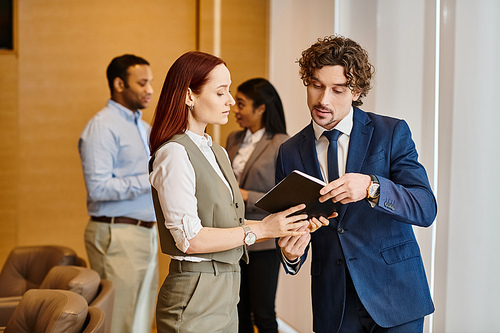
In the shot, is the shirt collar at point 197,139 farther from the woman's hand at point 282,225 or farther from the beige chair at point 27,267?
the beige chair at point 27,267

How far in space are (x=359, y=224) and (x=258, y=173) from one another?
5.91 feet

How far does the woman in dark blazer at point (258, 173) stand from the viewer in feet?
12.8

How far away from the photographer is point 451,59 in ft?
9.21

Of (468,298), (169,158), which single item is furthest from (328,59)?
(468,298)

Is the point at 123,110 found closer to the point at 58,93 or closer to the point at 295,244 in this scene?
the point at 58,93

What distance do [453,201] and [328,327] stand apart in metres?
0.97

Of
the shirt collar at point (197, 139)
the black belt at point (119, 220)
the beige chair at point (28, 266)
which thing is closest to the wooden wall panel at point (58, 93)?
the beige chair at point (28, 266)

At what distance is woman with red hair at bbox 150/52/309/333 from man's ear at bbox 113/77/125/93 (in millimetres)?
2190

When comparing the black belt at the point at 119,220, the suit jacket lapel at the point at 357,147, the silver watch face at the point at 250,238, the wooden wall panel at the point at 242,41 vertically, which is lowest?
the black belt at the point at 119,220

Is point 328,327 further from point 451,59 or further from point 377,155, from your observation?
point 451,59

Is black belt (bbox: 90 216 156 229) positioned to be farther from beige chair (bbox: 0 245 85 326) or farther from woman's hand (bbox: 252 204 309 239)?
woman's hand (bbox: 252 204 309 239)

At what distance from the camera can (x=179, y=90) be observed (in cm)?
221

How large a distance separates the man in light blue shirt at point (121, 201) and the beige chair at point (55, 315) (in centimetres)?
124

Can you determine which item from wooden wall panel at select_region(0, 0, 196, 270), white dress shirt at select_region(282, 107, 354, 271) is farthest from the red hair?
wooden wall panel at select_region(0, 0, 196, 270)
